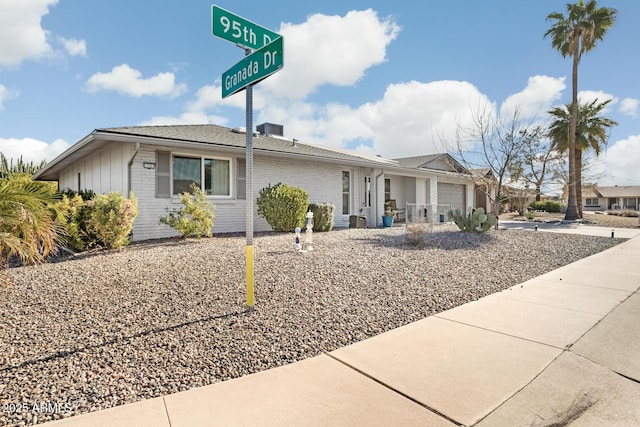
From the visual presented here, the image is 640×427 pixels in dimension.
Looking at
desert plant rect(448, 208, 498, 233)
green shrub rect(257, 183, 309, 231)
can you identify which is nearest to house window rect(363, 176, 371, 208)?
desert plant rect(448, 208, 498, 233)

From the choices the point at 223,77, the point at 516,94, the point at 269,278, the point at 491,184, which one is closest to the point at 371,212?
the point at 491,184

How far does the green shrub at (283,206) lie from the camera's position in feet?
35.3

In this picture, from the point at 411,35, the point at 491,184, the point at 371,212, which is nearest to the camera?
the point at 411,35

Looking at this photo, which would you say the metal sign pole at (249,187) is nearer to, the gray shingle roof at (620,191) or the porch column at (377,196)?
the porch column at (377,196)

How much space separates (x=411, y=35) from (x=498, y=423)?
11.1 m

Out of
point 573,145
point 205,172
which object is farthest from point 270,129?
point 573,145

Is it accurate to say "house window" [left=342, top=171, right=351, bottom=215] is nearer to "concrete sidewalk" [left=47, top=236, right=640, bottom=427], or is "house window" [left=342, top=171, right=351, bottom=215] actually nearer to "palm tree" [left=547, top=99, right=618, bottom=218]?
"concrete sidewalk" [left=47, top=236, right=640, bottom=427]

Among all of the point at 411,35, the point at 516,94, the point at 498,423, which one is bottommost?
the point at 498,423

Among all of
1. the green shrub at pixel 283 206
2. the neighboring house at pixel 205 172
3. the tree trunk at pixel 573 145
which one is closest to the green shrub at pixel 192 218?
the neighboring house at pixel 205 172

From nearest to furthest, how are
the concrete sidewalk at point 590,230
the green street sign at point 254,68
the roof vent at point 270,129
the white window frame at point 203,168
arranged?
the green street sign at point 254,68
the white window frame at point 203,168
the concrete sidewalk at point 590,230
the roof vent at point 270,129

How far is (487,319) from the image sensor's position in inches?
158

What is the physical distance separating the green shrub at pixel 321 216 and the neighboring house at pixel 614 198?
6093 cm

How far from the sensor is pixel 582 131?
78.1 ft

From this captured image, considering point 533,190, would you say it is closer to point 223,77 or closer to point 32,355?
point 223,77
